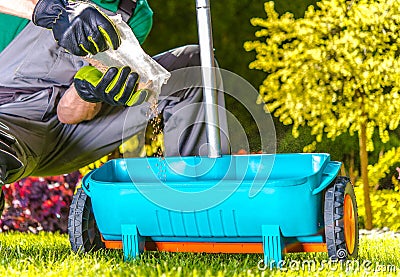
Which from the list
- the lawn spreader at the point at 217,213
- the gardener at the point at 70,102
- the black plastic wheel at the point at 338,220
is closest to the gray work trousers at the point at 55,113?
the gardener at the point at 70,102

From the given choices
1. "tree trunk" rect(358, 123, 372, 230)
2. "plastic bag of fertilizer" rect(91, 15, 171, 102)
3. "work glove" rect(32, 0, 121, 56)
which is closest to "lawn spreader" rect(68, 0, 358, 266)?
"plastic bag of fertilizer" rect(91, 15, 171, 102)

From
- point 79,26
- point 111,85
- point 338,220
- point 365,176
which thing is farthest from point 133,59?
point 365,176

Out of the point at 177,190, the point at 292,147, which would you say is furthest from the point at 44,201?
the point at 177,190

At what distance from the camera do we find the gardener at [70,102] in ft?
5.78

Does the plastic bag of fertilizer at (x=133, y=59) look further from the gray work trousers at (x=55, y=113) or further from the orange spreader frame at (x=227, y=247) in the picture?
the orange spreader frame at (x=227, y=247)

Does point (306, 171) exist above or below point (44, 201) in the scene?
above

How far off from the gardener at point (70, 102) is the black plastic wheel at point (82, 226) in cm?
17

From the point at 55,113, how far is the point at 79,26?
51 centimetres

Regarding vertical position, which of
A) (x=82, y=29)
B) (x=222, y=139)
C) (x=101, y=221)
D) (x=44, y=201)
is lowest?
(x=44, y=201)

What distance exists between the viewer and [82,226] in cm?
180

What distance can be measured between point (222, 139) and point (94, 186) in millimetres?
454

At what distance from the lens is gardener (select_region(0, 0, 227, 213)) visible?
5.78 ft

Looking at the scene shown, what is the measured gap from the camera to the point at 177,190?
1548 millimetres

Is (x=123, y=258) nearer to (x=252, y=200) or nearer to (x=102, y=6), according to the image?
(x=252, y=200)
